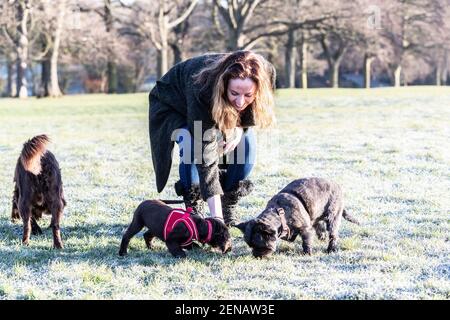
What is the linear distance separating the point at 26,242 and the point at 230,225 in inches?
66.4

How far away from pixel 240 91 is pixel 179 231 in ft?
3.60

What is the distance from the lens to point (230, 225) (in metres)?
5.47

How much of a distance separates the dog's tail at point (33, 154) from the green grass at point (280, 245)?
0.63 meters

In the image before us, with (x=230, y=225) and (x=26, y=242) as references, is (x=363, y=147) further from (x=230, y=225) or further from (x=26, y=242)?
(x=26, y=242)

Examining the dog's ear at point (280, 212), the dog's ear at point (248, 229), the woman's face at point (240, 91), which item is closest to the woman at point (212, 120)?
the woman's face at point (240, 91)

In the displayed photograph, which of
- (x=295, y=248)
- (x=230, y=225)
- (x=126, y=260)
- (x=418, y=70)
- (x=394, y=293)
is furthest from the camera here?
(x=418, y=70)

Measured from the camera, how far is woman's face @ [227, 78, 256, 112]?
447cm

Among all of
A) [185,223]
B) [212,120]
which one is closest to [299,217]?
[185,223]

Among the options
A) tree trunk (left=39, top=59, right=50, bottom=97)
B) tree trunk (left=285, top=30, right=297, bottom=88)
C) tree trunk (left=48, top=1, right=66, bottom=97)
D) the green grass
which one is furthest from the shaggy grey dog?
tree trunk (left=39, top=59, right=50, bottom=97)

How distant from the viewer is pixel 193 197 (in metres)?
5.27

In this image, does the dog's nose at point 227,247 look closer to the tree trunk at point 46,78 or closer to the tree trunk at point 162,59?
Result: the tree trunk at point 162,59

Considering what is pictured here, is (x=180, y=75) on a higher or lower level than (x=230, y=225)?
higher

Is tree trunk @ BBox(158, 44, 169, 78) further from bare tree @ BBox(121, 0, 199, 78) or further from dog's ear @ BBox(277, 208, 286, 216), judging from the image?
dog's ear @ BBox(277, 208, 286, 216)

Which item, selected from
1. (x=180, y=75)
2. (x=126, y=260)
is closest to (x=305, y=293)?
(x=126, y=260)
